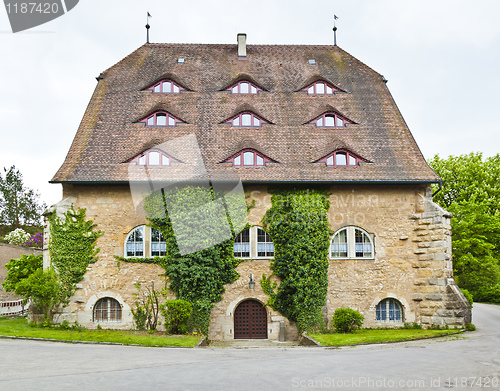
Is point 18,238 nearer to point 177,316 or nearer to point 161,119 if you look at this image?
point 161,119

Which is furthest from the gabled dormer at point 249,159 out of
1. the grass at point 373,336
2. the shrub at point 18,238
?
the shrub at point 18,238

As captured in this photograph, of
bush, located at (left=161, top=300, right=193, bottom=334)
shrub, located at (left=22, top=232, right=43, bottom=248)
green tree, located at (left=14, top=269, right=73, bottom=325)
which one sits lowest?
bush, located at (left=161, top=300, right=193, bottom=334)

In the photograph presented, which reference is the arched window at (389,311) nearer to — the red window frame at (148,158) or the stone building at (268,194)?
the stone building at (268,194)

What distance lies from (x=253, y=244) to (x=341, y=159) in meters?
5.19

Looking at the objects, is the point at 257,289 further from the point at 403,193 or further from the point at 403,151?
the point at 403,151

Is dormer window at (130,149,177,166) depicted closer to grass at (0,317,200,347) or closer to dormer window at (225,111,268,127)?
dormer window at (225,111,268,127)

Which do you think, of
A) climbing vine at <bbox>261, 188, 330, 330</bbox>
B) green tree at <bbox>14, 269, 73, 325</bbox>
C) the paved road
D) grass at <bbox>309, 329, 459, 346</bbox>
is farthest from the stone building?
the paved road

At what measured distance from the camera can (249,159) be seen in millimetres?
20531

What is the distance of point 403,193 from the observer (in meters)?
20.6

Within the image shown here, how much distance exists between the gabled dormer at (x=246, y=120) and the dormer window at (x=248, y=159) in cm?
204

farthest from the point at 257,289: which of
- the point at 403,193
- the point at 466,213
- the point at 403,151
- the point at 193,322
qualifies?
the point at 466,213

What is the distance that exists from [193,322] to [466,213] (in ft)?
82.4

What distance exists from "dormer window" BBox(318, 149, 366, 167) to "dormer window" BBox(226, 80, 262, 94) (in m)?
5.55

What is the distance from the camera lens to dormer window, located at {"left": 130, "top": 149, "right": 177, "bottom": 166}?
66.2 feet
